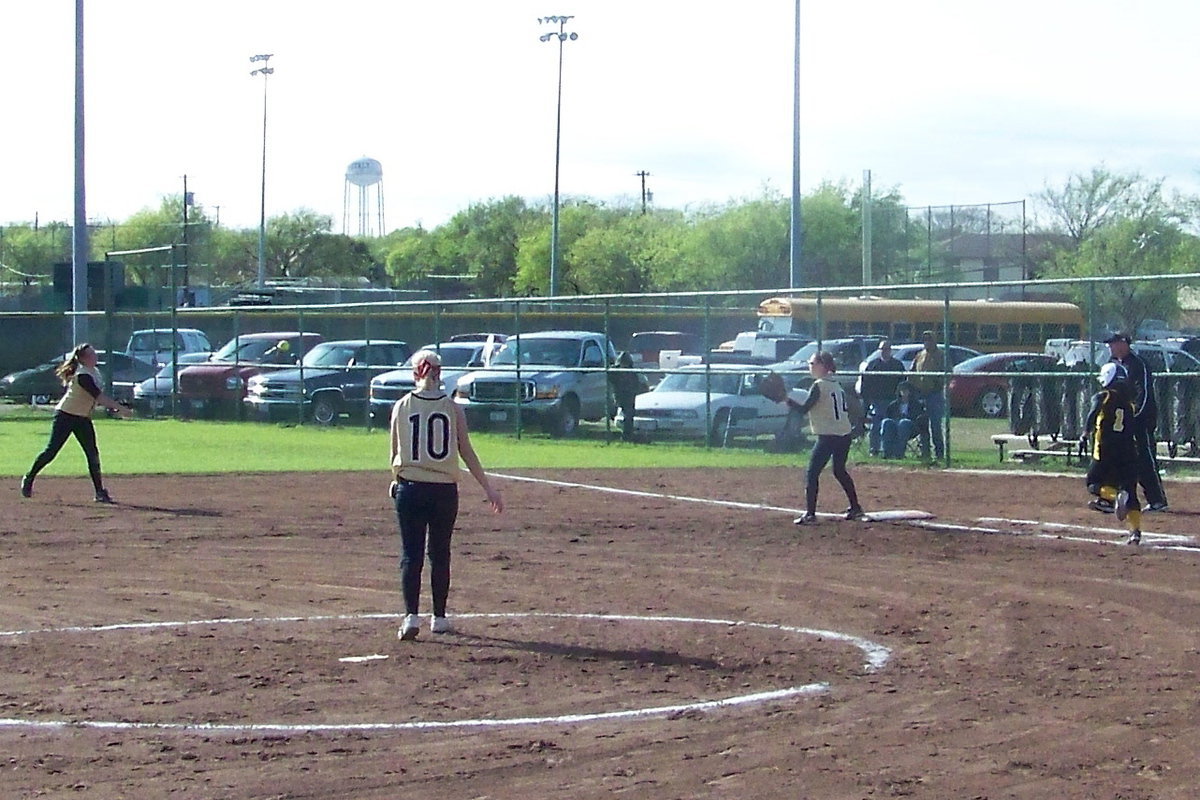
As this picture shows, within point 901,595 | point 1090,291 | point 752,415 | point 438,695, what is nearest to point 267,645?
point 438,695

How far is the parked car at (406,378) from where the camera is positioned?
3241 cm

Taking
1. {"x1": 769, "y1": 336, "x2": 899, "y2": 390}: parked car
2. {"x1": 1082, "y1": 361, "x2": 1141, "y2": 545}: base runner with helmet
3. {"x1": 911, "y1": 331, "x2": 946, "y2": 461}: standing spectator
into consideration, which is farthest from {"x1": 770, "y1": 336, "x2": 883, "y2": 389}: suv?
{"x1": 1082, "y1": 361, "x2": 1141, "y2": 545}: base runner with helmet

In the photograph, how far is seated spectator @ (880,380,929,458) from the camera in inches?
969

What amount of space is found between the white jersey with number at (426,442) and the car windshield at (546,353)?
67.0 ft

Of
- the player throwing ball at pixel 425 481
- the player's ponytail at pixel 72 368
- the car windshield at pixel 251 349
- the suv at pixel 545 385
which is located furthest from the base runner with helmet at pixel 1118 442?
the car windshield at pixel 251 349

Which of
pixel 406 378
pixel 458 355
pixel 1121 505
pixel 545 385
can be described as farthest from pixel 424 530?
pixel 458 355

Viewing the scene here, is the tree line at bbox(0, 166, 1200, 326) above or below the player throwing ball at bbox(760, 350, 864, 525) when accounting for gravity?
above

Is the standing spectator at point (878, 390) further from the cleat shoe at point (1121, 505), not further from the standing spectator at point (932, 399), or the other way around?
the cleat shoe at point (1121, 505)

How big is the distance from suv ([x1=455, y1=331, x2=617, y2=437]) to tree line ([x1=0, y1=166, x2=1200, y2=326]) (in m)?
9.69

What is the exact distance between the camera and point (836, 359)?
29.2m

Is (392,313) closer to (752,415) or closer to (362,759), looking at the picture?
(752,415)

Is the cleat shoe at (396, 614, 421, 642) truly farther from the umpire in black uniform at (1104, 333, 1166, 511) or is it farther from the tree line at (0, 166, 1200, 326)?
the tree line at (0, 166, 1200, 326)

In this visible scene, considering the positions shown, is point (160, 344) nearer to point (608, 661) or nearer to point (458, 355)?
point (458, 355)

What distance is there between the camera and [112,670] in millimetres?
9344
